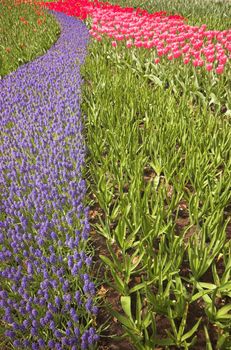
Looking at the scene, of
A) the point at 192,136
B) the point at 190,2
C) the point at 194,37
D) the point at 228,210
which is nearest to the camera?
the point at 228,210

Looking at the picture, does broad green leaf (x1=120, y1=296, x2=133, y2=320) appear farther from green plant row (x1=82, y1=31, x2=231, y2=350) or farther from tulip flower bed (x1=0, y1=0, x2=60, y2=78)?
tulip flower bed (x1=0, y1=0, x2=60, y2=78)

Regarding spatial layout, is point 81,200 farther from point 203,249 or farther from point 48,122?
point 48,122

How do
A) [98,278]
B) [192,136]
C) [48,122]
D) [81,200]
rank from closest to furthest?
[98,278]
[81,200]
[192,136]
[48,122]

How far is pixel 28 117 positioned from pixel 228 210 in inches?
102

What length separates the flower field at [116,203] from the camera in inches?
72.5

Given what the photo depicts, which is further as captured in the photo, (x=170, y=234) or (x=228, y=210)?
(x=228, y=210)

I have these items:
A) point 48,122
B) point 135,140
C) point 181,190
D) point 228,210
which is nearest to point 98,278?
point 181,190

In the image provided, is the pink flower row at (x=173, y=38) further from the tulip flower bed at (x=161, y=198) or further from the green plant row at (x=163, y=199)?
the green plant row at (x=163, y=199)

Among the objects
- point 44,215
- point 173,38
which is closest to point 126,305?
point 44,215

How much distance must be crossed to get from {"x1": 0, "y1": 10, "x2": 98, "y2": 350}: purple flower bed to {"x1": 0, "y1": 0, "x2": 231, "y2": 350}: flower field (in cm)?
2

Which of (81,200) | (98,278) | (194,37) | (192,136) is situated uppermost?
(194,37)

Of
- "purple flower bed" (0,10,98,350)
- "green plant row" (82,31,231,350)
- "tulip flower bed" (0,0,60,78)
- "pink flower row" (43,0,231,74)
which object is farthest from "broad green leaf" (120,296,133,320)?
"tulip flower bed" (0,0,60,78)

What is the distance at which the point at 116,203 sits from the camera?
2.81 meters

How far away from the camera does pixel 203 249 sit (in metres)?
2.01
